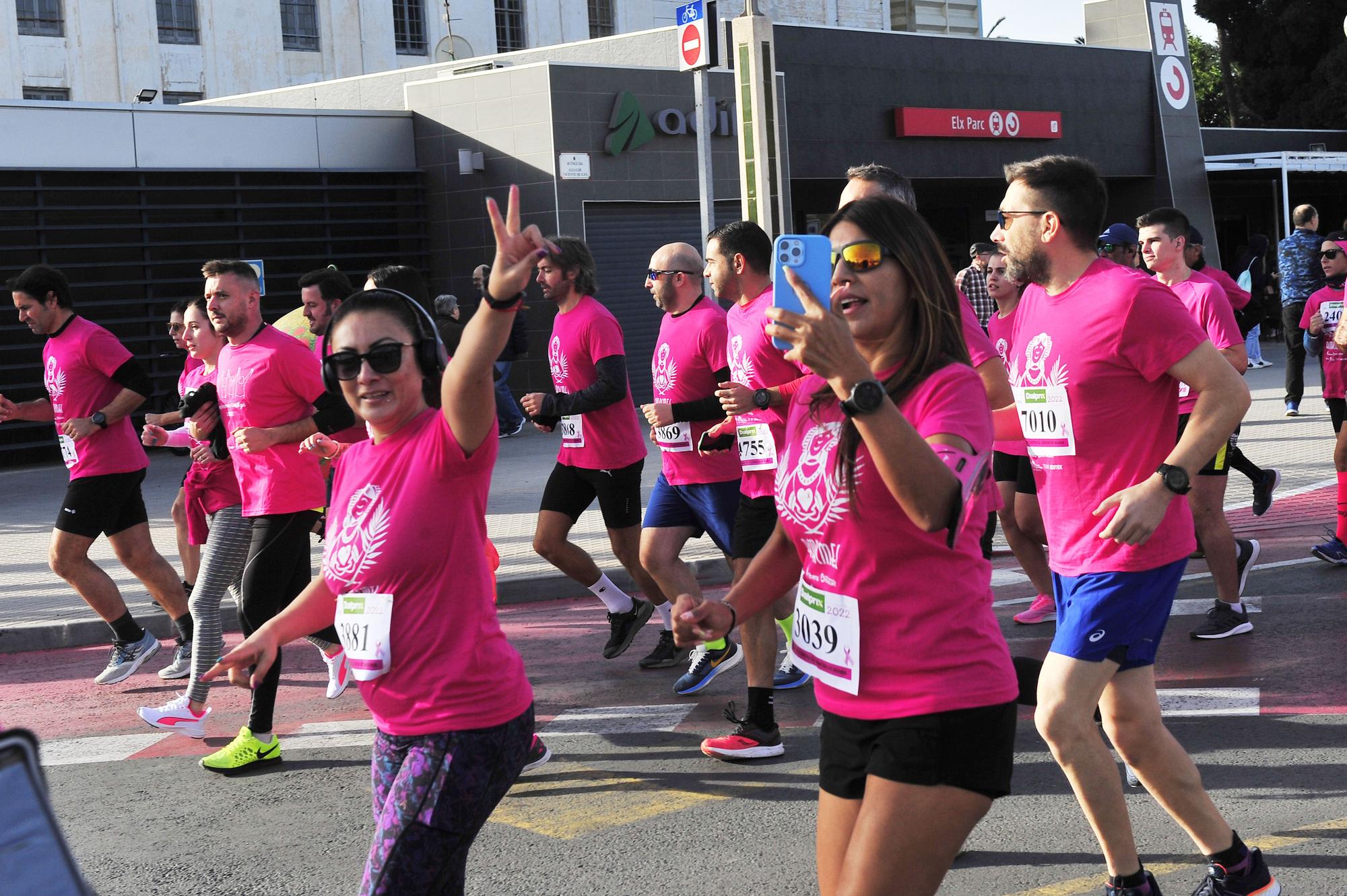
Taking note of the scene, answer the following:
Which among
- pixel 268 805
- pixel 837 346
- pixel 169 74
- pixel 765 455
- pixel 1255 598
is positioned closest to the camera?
pixel 837 346

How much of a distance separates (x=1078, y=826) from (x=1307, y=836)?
683mm

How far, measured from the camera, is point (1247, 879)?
394 centimetres

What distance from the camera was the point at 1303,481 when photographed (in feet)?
40.9

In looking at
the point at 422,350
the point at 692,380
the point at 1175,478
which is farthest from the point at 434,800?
the point at 692,380

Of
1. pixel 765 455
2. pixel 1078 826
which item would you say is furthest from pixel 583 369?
pixel 1078 826

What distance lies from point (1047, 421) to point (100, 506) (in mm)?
5366

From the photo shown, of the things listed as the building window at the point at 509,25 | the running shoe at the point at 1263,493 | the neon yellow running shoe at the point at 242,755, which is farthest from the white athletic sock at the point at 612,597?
the building window at the point at 509,25

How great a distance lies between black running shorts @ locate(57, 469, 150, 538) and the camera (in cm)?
767

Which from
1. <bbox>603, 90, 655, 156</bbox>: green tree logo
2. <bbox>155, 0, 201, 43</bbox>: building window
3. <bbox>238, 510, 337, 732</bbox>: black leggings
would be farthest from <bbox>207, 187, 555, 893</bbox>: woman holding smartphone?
<bbox>155, 0, 201, 43</bbox>: building window

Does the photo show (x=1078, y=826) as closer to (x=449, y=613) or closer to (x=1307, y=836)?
(x=1307, y=836)

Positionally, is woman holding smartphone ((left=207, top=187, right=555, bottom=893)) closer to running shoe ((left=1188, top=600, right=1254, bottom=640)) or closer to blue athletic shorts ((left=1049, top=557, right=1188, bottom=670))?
blue athletic shorts ((left=1049, top=557, right=1188, bottom=670))

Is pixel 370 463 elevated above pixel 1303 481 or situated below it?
above

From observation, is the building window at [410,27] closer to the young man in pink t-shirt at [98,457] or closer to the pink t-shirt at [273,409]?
the young man in pink t-shirt at [98,457]

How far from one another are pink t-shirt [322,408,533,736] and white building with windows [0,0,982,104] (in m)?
26.4
